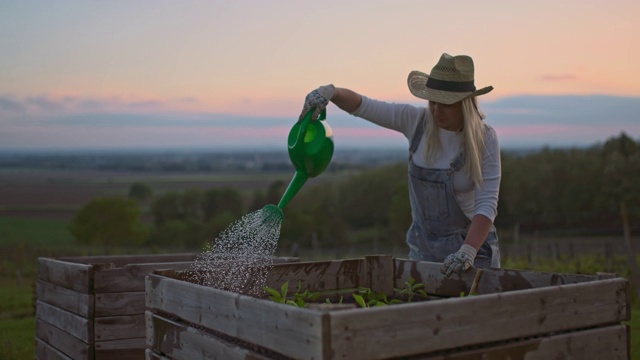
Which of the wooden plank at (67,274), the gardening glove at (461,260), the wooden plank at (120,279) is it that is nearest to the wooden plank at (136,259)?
the wooden plank at (67,274)

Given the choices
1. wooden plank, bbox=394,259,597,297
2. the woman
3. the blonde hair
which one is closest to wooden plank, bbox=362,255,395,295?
wooden plank, bbox=394,259,597,297

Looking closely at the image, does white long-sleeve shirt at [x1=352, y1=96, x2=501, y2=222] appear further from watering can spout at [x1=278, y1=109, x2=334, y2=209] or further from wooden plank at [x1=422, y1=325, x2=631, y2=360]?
wooden plank at [x1=422, y1=325, x2=631, y2=360]

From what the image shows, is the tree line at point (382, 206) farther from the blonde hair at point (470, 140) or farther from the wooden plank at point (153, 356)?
the wooden plank at point (153, 356)

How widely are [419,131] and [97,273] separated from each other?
2107mm

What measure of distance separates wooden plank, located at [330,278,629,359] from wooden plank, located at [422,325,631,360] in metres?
0.03

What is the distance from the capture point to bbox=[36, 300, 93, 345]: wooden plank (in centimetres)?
474

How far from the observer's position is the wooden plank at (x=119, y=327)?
475 cm

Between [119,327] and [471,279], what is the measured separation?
7.26 ft

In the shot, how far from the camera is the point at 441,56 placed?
4098 millimetres

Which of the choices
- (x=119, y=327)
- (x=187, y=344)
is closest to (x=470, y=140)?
(x=187, y=344)

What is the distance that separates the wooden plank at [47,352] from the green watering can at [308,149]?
210cm

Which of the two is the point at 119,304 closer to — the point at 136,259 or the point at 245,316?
the point at 136,259

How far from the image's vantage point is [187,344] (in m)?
3.17

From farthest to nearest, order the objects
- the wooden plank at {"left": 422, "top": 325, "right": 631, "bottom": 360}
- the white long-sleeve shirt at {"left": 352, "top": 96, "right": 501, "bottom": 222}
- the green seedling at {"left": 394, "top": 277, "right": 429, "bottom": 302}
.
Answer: the green seedling at {"left": 394, "top": 277, "right": 429, "bottom": 302} → the white long-sleeve shirt at {"left": 352, "top": 96, "right": 501, "bottom": 222} → the wooden plank at {"left": 422, "top": 325, "right": 631, "bottom": 360}
